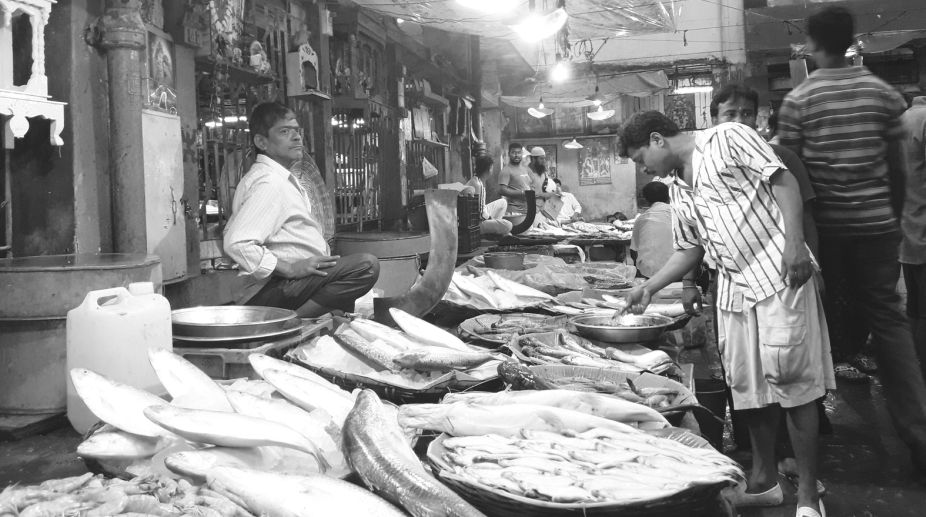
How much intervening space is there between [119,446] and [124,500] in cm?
40

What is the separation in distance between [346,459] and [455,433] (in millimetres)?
355

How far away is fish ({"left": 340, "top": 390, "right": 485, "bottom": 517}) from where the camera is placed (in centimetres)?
164

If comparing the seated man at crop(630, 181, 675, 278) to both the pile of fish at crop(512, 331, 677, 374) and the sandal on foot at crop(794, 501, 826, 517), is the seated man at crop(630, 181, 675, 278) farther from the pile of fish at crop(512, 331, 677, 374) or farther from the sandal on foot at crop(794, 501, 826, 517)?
the sandal on foot at crop(794, 501, 826, 517)

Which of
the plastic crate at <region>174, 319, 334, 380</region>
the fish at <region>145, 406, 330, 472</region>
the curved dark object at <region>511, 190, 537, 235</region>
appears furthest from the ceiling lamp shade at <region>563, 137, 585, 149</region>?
the fish at <region>145, 406, 330, 472</region>

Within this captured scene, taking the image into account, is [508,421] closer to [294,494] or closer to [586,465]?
[586,465]

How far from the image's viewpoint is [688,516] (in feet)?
5.65

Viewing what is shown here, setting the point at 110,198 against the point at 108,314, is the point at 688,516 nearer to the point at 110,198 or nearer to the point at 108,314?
the point at 108,314

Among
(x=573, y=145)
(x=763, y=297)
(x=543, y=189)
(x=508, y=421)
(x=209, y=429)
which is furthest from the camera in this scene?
(x=573, y=145)

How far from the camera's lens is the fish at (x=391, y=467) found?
1.64 m

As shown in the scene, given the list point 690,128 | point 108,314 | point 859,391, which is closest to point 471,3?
point 108,314

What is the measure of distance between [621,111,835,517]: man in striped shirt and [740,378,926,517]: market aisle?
41cm

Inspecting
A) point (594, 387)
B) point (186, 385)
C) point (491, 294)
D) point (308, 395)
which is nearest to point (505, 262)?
point (491, 294)

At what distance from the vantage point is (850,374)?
612 centimetres

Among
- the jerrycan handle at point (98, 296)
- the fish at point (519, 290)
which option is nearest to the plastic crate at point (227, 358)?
the jerrycan handle at point (98, 296)
